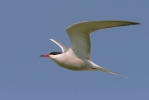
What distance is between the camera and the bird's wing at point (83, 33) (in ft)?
24.3

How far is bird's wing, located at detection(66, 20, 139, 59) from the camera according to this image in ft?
24.3

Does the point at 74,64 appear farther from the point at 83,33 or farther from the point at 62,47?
the point at 62,47

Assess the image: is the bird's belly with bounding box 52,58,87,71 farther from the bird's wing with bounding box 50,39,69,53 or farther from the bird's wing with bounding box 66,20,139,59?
the bird's wing with bounding box 50,39,69,53

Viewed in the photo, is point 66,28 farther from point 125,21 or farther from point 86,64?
point 125,21

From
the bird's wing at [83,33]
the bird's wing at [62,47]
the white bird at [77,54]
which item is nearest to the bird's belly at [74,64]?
the white bird at [77,54]

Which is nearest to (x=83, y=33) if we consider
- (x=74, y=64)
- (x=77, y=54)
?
(x=77, y=54)

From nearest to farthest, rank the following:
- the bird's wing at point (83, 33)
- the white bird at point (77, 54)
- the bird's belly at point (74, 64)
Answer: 1. the bird's wing at point (83, 33)
2. the white bird at point (77, 54)
3. the bird's belly at point (74, 64)

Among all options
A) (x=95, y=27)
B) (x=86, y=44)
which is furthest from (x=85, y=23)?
(x=86, y=44)

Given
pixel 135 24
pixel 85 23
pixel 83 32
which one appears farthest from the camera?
pixel 83 32

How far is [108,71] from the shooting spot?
8641 millimetres

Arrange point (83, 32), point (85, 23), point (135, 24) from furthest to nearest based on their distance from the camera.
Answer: point (83, 32), point (85, 23), point (135, 24)

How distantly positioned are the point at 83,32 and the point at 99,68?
105 cm

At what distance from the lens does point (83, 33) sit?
8.41 metres

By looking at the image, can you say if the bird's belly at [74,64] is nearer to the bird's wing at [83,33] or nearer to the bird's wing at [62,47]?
the bird's wing at [83,33]
